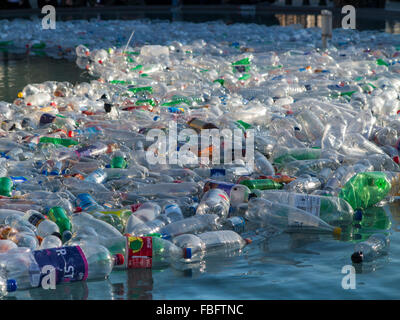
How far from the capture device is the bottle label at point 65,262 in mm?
3475

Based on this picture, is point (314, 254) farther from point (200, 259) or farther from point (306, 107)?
point (306, 107)

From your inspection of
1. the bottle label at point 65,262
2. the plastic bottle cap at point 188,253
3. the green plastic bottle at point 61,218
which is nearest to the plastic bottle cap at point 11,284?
the bottle label at point 65,262

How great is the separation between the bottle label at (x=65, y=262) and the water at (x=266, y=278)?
5 centimetres

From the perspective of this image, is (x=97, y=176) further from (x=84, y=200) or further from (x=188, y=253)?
(x=188, y=253)

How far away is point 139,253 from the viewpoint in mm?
3703

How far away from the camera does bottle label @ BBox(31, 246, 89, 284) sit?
347 cm

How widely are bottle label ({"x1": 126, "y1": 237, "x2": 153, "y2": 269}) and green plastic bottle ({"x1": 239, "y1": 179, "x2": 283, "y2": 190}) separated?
128cm

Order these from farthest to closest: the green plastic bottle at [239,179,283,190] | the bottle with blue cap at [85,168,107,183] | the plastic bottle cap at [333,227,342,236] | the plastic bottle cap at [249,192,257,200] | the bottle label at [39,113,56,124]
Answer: the bottle label at [39,113,56,124] < the bottle with blue cap at [85,168,107,183] < the green plastic bottle at [239,179,283,190] < the plastic bottle cap at [249,192,257,200] < the plastic bottle cap at [333,227,342,236]

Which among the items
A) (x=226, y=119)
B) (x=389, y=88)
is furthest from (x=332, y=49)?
(x=226, y=119)

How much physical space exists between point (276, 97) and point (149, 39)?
22.5 ft

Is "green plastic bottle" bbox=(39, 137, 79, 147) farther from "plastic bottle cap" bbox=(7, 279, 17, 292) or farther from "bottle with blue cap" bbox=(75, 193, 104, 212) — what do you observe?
"plastic bottle cap" bbox=(7, 279, 17, 292)

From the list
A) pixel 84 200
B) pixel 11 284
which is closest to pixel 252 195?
pixel 84 200

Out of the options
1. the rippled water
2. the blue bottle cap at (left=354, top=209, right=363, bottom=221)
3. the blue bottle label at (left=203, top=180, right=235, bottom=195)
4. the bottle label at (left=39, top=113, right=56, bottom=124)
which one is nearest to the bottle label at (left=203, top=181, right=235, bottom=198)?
the blue bottle label at (left=203, top=180, right=235, bottom=195)

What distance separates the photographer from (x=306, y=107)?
705 cm
